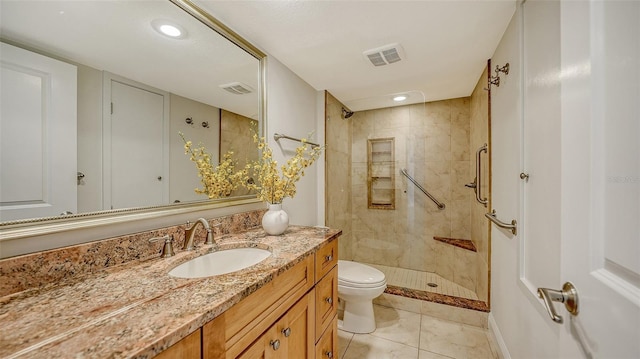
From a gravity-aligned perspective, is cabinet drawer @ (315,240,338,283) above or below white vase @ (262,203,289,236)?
below

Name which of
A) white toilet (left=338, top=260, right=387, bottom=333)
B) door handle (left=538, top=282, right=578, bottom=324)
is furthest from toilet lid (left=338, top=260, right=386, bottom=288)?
door handle (left=538, top=282, right=578, bottom=324)

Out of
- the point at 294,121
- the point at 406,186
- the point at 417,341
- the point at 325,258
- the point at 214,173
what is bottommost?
the point at 417,341

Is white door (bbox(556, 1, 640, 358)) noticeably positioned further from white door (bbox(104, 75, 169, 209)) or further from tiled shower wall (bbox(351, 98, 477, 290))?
tiled shower wall (bbox(351, 98, 477, 290))

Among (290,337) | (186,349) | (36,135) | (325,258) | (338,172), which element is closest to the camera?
(186,349)

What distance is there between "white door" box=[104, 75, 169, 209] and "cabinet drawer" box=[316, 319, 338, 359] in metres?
1.06

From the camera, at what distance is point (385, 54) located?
173cm

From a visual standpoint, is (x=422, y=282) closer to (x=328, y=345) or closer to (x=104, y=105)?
(x=328, y=345)

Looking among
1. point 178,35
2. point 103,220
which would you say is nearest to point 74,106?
point 103,220

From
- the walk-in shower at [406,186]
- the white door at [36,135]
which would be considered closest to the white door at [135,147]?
the white door at [36,135]

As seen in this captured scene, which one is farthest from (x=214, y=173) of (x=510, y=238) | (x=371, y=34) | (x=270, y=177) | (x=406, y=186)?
(x=406, y=186)

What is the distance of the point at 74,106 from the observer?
83cm

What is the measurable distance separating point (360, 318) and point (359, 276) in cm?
34

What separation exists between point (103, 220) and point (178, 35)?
3.01ft

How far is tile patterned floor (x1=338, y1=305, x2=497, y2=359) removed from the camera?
64.8 inches
